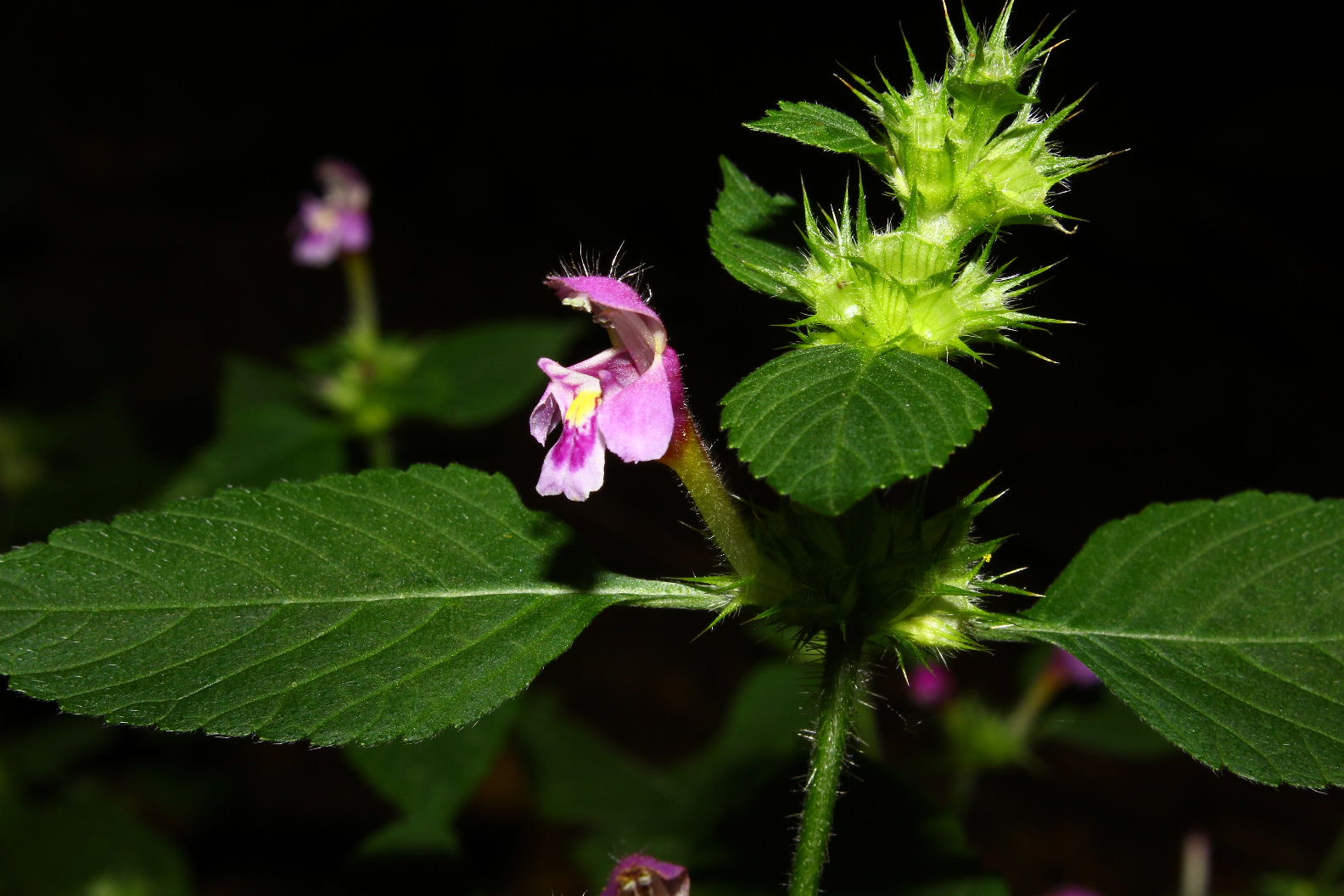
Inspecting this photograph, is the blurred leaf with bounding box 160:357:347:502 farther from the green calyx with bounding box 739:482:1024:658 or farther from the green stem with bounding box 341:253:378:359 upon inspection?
the green calyx with bounding box 739:482:1024:658

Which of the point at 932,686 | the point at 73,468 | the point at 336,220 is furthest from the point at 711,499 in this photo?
the point at 73,468

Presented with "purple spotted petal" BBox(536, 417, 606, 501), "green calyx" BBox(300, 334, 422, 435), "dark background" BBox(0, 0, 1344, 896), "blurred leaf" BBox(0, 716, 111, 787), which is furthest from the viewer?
"dark background" BBox(0, 0, 1344, 896)

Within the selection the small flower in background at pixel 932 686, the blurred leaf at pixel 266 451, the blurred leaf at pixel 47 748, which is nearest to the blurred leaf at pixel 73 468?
the blurred leaf at pixel 47 748

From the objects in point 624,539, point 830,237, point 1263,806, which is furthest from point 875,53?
point 830,237

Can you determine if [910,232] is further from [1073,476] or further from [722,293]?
[722,293]

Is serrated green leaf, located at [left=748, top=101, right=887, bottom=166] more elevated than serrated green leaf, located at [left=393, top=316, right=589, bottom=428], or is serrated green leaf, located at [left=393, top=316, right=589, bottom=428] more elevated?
serrated green leaf, located at [left=393, top=316, right=589, bottom=428]

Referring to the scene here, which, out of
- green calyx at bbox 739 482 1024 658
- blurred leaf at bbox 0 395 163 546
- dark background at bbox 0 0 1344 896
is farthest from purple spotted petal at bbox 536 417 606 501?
blurred leaf at bbox 0 395 163 546
